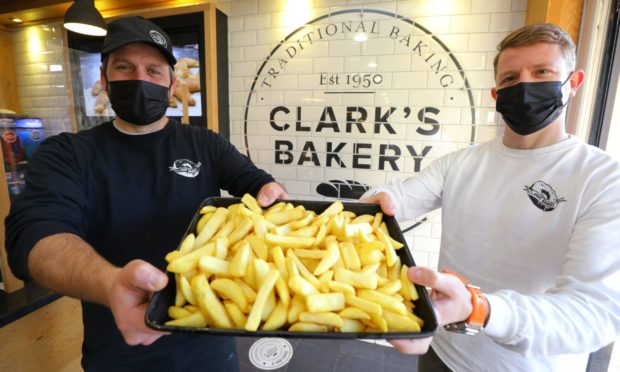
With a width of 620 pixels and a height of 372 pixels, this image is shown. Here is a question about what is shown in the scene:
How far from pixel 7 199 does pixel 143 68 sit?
1125 millimetres

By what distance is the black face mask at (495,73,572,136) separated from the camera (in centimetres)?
118

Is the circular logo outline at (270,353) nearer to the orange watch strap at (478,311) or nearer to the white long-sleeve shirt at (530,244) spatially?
the white long-sleeve shirt at (530,244)

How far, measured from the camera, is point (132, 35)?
1274 millimetres

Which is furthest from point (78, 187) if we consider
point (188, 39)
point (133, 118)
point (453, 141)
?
point (453, 141)

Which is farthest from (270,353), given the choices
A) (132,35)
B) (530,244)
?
(132,35)

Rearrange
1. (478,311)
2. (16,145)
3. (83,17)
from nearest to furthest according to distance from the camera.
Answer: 1. (478,311)
2. (16,145)
3. (83,17)

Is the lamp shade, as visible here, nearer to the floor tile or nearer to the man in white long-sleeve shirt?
the man in white long-sleeve shirt

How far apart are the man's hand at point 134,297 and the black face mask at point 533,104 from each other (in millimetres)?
1349

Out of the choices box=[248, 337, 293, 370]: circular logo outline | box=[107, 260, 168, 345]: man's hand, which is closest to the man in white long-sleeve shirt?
box=[107, 260, 168, 345]: man's hand

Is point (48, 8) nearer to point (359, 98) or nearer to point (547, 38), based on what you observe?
point (359, 98)

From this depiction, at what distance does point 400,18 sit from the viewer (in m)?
2.39

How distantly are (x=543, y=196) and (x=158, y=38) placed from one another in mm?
1656

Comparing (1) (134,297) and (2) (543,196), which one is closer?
(1) (134,297)

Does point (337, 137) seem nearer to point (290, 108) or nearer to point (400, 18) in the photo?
point (290, 108)
